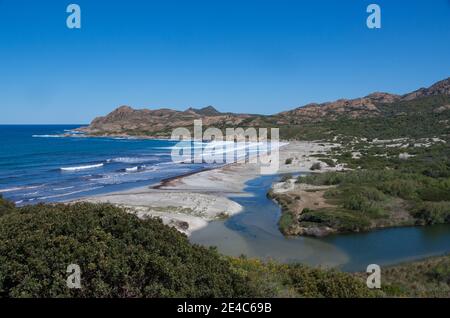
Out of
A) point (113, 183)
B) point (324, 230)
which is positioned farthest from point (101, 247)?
point (113, 183)

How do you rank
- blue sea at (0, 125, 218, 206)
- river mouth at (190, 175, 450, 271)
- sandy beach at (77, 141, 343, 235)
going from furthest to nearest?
1. blue sea at (0, 125, 218, 206)
2. sandy beach at (77, 141, 343, 235)
3. river mouth at (190, 175, 450, 271)

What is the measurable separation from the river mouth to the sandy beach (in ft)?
5.38

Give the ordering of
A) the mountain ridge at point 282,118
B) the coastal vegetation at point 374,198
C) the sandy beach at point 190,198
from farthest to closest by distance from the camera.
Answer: the mountain ridge at point 282,118 < the sandy beach at point 190,198 < the coastal vegetation at point 374,198

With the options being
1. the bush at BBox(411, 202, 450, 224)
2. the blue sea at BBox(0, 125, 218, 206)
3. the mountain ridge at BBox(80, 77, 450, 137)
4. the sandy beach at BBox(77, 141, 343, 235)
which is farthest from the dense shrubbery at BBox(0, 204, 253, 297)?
the mountain ridge at BBox(80, 77, 450, 137)

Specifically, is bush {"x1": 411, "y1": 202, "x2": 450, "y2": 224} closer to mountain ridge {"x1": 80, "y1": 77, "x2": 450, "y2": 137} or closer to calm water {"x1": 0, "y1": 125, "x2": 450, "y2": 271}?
calm water {"x1": 0, "y1": 125, "x2": 450, "y2": 271}

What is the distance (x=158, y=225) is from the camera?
9.94m

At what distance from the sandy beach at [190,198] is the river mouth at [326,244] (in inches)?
64.6

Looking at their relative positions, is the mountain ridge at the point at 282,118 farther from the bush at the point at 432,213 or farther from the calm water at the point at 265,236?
the bush at the point at 432,213

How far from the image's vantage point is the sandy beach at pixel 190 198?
2842 cm

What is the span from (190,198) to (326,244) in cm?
1465

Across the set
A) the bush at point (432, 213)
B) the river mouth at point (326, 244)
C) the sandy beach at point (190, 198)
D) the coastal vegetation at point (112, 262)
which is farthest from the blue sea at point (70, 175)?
the coastal vegetation at point (112, 262)

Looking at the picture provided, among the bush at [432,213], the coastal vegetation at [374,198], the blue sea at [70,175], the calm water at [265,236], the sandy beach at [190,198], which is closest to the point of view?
the calm water at [265,236]

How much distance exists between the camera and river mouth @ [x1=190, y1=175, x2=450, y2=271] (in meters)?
20.8

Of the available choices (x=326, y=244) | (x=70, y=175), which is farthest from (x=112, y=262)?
(x=70, y=175)
